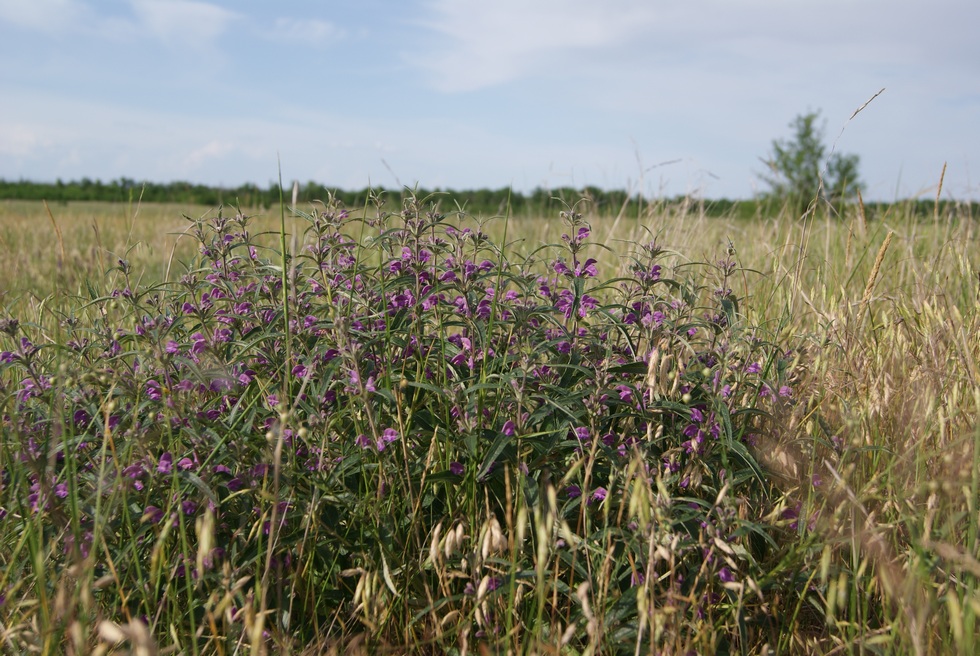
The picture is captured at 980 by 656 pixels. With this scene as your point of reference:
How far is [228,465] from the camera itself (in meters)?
1.85

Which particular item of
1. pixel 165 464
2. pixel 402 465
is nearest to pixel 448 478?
pixel 402 465

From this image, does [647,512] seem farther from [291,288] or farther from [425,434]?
[291,288]

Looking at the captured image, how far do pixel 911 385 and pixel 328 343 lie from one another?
1.78m

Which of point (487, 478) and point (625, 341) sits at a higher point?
point (625, 341)

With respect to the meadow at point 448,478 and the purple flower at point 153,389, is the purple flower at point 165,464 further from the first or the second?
the purple flower at point 153,389

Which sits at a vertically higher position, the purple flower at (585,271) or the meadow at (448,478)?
the purple flower at (585,271)

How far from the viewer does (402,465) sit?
6.11ft

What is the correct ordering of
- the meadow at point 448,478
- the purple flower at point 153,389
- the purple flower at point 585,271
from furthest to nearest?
the purple flower at point 585,271 < the purple flower at point 153,389 < the meadow at point 448,478

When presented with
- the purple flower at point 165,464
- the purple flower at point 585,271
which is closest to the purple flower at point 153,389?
the purple flower at point 165,464

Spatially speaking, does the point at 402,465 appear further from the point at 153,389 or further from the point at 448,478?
the point at 153,389

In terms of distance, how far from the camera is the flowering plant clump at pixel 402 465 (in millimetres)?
1634

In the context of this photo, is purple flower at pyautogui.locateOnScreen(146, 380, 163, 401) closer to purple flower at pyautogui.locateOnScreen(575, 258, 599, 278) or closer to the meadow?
the meadow

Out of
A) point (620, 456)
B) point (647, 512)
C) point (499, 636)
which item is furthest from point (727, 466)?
point (499, 636)

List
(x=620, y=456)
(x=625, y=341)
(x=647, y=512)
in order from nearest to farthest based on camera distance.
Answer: (x=647, y=512), (x=620, y=456), (x=625, y=341)
